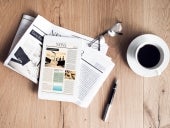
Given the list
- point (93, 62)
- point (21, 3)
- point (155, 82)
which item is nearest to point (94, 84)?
point (93, 62)

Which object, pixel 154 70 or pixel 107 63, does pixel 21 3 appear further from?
pixel 154 70

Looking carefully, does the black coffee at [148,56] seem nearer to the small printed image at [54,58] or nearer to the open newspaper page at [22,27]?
the small printed image at [54,58]

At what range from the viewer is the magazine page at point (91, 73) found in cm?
92

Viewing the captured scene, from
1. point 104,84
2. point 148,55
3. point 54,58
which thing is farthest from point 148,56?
point 54,58

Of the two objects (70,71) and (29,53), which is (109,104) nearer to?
(70,71)

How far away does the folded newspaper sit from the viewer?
914 mm

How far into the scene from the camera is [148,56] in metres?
0.89

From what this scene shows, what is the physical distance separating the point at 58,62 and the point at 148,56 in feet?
0.74

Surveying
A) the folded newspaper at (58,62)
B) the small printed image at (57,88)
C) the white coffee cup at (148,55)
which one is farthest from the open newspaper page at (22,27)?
the white coffee cup at (148,55)

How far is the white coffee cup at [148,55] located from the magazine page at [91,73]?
2.7 inches

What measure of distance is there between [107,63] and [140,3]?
0.60ft

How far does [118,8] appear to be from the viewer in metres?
0.94

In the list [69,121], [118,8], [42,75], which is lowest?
[69,121]

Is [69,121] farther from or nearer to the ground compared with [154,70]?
nearer to the ground
